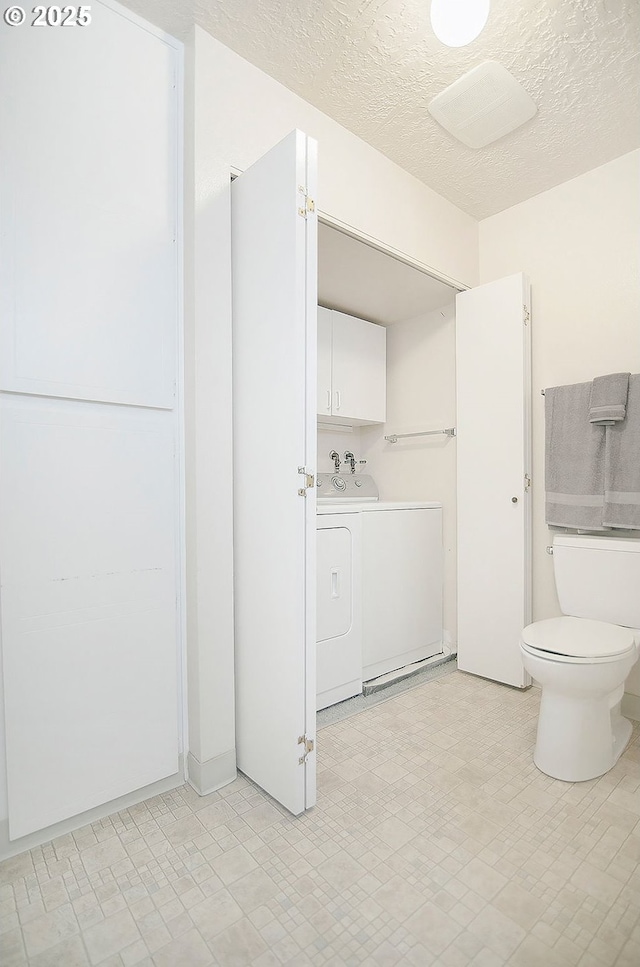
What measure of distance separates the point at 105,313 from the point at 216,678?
1.23m

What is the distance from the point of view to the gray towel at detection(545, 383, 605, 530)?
2.21 meters

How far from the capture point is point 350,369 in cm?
302

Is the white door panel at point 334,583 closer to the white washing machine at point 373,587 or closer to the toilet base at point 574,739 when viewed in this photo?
the white washing machine at point 373,587

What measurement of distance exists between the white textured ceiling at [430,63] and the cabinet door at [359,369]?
3.08 feet

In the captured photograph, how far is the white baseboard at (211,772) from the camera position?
1608 mm

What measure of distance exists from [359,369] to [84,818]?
8.31ft

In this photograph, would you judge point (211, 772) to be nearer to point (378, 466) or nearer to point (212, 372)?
point (212, 372)

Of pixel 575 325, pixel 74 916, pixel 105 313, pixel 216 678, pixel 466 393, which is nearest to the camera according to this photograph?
pixel 74 916

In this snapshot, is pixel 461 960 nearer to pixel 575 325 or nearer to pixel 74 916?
pixel 74 916

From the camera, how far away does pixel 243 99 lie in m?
1.72

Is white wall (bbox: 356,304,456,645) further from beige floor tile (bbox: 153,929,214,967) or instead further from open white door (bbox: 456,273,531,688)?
beige floor tile (bbox: 153,929,214,967)

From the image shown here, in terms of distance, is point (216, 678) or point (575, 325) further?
point (575, 325)

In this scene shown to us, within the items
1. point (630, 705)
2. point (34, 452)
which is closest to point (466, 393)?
point (630, 705)

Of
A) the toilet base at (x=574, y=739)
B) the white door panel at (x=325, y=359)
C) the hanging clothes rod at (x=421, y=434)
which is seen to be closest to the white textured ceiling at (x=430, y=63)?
the white door panel at (x=325, y=359)
